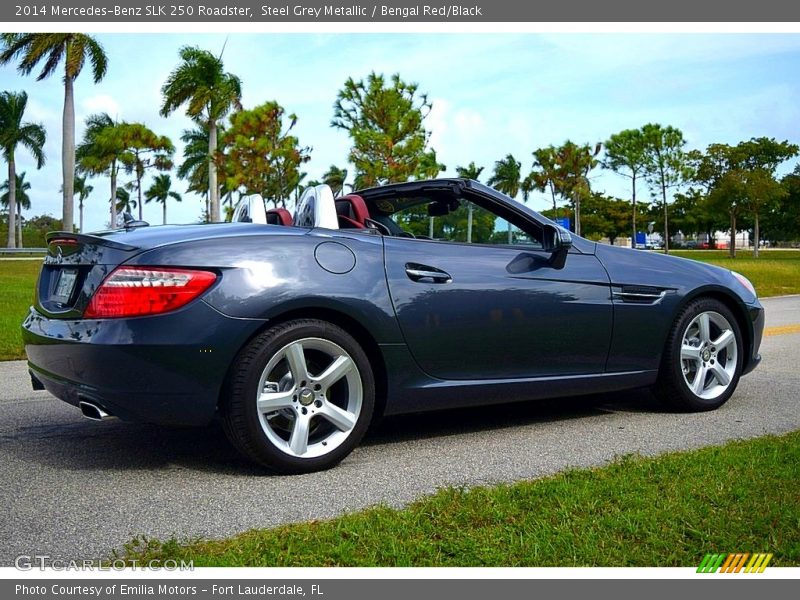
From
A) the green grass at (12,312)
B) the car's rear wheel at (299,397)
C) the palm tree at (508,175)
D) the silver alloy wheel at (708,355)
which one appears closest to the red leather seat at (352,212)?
the car's rear wheel at (299,397)

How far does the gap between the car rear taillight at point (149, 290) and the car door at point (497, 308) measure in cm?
100

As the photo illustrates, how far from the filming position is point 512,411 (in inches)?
228

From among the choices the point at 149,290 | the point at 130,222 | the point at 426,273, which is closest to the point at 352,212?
the point at 426,273

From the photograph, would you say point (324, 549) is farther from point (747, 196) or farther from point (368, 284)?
point (747, 196)

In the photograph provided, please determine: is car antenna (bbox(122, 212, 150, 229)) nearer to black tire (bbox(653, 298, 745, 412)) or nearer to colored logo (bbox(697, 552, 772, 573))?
black tire (bbox(653, 298, 745, 412))

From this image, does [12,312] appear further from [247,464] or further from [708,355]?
[708,355]

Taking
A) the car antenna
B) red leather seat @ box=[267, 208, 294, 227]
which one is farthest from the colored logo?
the car antenna

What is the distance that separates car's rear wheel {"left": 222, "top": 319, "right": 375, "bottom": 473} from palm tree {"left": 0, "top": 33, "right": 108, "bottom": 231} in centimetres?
3769

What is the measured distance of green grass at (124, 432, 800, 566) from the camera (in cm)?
297

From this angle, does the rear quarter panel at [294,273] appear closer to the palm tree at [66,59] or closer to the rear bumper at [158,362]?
the rear bumper at [158,362]

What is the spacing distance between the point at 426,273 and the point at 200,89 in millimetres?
45988

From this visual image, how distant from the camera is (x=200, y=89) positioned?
1886 inches

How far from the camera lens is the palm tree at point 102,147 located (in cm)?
6825
